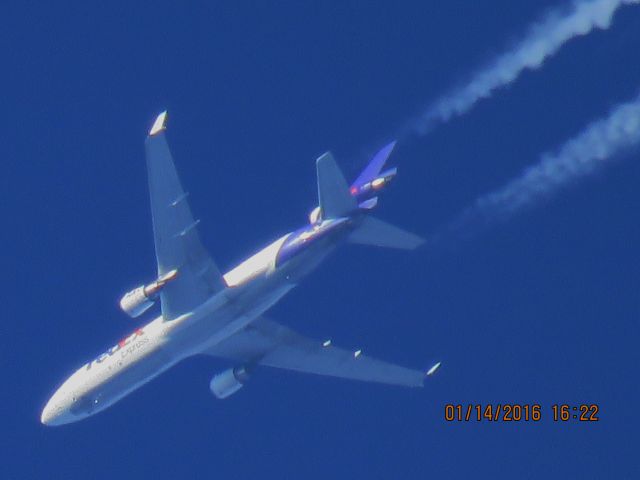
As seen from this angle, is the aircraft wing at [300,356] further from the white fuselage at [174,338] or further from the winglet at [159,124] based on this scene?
the winglet at [159,124]

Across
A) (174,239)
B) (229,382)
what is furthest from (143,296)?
(229,382)

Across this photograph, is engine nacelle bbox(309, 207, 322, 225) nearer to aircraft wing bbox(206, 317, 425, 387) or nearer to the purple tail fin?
the purple tail fin

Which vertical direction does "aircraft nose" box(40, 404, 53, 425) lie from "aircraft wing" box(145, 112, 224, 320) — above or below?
below

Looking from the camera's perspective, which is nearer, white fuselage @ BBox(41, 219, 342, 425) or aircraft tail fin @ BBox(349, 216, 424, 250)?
aircraft tail fin @ BBox(349, 216, 424, 250)

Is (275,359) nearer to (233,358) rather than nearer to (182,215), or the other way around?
(233,358)

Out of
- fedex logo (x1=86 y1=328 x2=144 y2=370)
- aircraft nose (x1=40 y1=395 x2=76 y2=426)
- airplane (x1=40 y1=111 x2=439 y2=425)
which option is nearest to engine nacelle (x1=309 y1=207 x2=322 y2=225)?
airplane (x1=40 y1=111 x2=439 y2=425)

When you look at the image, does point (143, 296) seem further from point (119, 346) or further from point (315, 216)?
point (315, 216)

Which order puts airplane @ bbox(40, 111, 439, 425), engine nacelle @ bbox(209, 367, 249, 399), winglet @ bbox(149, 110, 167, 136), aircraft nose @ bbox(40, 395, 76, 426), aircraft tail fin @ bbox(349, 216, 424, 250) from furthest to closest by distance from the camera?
engine nacelle @ bbox(209, 367, 249, 399) → aircraft nose @ bbox(40, 395, 76, 426) → aircraft tail fin @ bbox(349, 216, 424, 250) → airplane @ bbox(40, 111, 439, 425) → winglet @ bbox(149, 110, 167, 136)
